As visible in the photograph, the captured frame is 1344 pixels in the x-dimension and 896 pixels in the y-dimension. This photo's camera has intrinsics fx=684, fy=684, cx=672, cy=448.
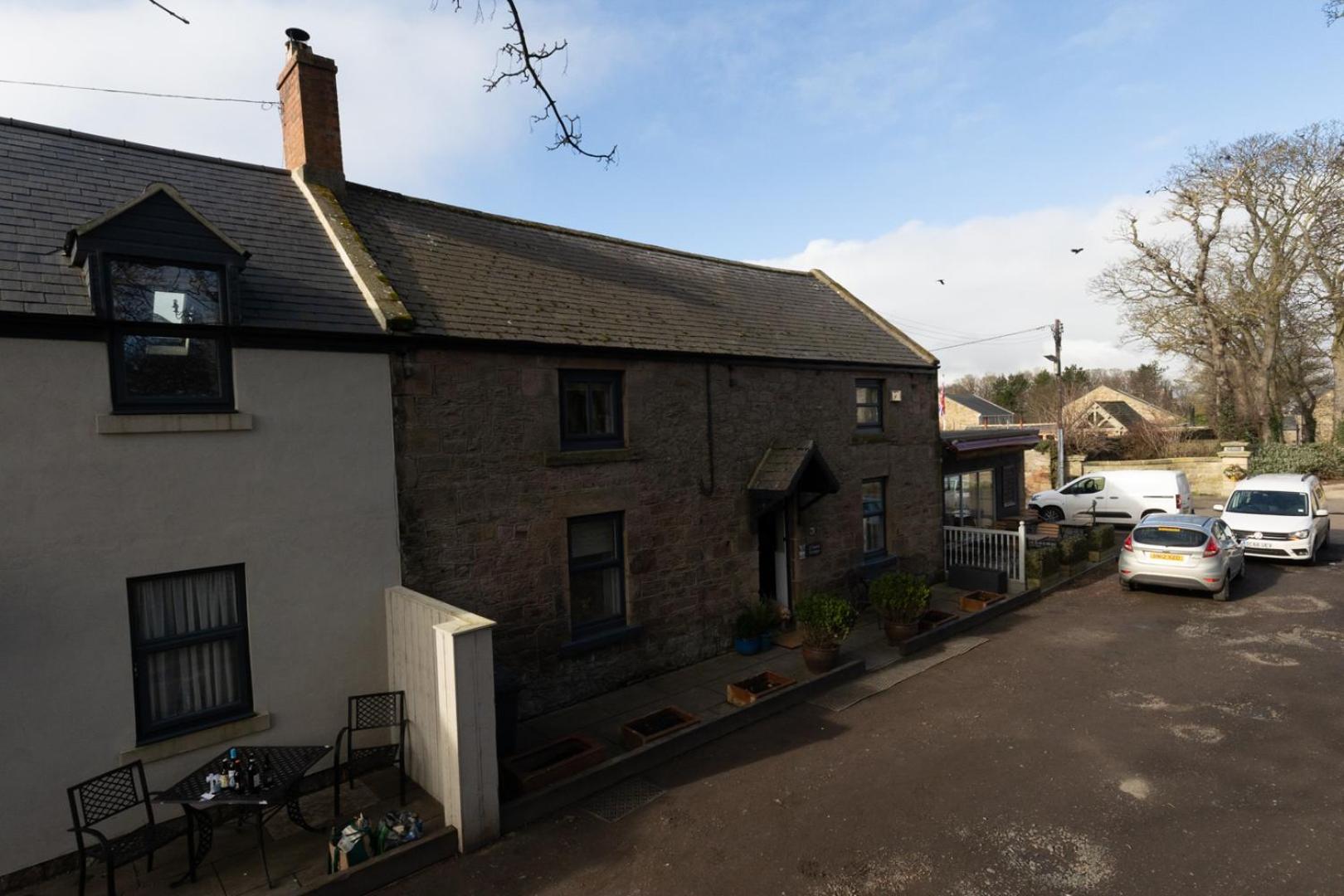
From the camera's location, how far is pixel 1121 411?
2112 inches

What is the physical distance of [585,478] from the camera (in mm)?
9859

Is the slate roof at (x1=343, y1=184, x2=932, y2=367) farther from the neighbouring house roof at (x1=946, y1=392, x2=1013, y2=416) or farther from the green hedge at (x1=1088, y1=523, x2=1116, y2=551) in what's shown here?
the neighbouring house roof at (x1=946, y1=392, x2=1013, y2=416)

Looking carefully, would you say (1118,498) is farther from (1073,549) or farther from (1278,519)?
(1073,549)

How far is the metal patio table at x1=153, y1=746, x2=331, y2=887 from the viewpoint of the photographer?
5.69 m

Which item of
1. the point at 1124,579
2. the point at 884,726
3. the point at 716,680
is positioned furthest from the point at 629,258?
the point at 1124,579

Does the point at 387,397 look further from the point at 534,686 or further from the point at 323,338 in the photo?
the point at 534,686

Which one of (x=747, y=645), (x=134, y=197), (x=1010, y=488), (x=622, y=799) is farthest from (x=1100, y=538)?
(x=134, y=197)

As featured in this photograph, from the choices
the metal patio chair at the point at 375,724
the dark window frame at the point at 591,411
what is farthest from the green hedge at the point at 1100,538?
the metal patio chair at the point at 375,724

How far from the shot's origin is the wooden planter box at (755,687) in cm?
934

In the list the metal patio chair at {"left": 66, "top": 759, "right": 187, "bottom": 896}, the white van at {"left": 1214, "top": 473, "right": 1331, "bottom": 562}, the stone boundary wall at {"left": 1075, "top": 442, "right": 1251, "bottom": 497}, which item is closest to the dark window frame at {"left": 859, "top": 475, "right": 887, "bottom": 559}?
the white van at {"left": 1214, "top": 473, "right": 1331, "bottom": 562}

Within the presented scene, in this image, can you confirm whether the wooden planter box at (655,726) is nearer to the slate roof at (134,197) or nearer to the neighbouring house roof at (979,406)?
the slate roof at (134,197)

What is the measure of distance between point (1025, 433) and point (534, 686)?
16409 mm

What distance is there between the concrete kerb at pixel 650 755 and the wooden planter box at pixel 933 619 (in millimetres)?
2579

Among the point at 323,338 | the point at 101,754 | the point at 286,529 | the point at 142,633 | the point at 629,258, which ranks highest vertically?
the point at 629,258
